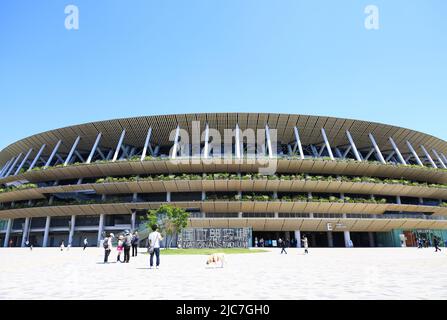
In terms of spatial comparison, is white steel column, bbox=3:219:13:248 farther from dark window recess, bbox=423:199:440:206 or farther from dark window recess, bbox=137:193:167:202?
dark window recess, bbox=423:199:440:206

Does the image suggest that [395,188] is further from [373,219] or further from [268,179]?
[268,179]

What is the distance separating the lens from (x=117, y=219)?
1635 inches

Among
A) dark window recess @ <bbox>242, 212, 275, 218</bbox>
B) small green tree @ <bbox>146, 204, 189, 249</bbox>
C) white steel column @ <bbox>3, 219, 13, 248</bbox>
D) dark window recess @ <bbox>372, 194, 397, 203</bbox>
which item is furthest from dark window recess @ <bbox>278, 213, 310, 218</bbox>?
white steel column @ <bbox>3, 219, 13, 248</bbox>

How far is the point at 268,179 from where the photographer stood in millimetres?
37125

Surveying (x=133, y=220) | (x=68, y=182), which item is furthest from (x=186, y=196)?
(x=68, y=182)

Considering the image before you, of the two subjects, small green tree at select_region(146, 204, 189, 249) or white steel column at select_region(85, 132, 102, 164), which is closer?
small green tree at select_region(146, 204, 189, 249)

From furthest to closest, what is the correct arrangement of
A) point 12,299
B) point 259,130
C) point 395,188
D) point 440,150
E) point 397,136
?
1. point 440,150
2. point 397,136
3. point 259,130
4. point 395,188
5. point 12,299

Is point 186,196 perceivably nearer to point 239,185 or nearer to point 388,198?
point 239,185

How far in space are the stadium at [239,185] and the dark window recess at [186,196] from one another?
0.14 meters

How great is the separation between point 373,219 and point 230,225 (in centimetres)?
1799

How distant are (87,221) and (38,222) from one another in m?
8.94

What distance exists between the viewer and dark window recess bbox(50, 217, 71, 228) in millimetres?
42906

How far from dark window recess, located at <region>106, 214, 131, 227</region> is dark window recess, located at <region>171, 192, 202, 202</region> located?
6.89 metres
